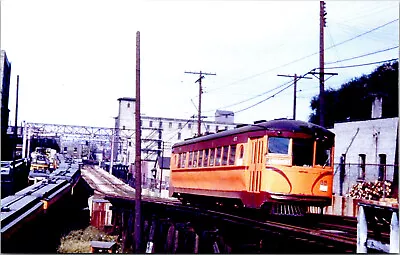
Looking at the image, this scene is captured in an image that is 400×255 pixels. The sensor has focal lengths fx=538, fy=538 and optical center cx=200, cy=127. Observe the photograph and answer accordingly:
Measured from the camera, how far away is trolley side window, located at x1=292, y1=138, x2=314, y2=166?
14.5 m

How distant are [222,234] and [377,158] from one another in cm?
1561

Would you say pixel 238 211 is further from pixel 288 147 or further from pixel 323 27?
pixel 323 27

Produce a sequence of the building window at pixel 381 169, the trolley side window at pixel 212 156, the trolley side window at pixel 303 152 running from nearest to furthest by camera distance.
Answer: the trolley side window at pixel 303 152, the trolley side window at pixel 212 156, the building window at pixel 381 169

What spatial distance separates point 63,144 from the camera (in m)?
100

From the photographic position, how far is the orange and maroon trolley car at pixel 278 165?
1414cm

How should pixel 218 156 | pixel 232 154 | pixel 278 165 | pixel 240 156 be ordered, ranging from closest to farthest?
pixel 278 165, pixel 240 156, pixel 232 154, pixel 218 156

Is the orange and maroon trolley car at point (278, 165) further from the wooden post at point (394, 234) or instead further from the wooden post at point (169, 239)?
the wooden post at point (394, 234)

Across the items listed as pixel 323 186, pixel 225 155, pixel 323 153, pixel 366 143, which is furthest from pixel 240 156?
pixel 366 143

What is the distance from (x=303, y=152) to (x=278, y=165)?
0.95 m

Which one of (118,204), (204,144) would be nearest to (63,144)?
(118,204)

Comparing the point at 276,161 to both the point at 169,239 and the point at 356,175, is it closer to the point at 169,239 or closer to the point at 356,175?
the point at 169,239

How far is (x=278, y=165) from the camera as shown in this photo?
14.2 meters

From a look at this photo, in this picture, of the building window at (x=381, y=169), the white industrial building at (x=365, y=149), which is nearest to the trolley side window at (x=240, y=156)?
the building window at (x=381, y=169)

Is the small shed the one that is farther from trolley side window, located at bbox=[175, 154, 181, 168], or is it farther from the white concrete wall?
the white concrete wall
